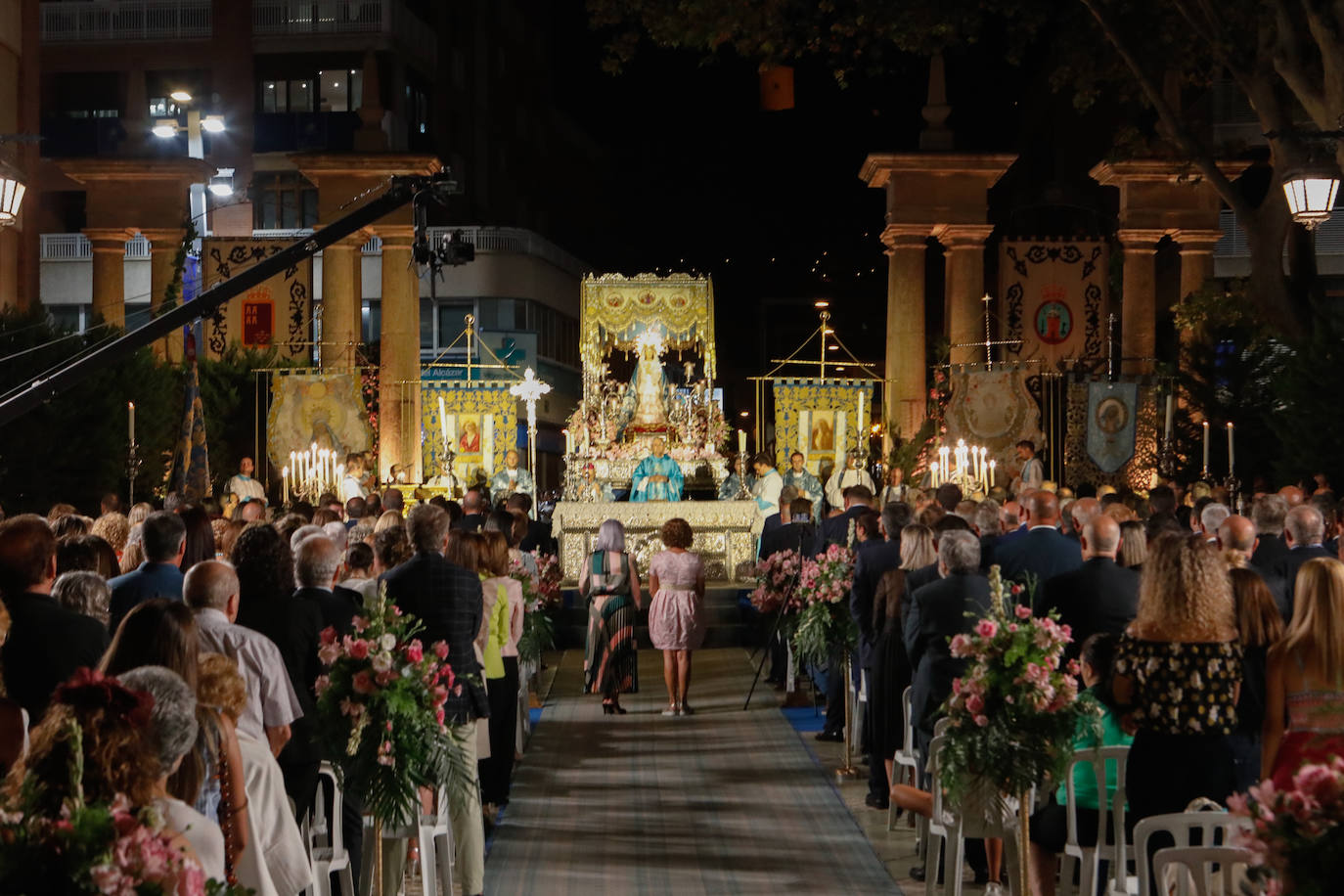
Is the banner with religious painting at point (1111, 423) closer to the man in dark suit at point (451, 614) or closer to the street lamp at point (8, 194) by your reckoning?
the street lamp at point (8, 194)

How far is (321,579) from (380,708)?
0.97 m

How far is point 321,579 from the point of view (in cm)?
845

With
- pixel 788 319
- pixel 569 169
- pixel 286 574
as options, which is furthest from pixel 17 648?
pixel 569 169

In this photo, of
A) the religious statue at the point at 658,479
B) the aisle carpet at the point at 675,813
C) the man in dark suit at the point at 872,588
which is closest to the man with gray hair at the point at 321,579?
the aisle carpet at the point at 675,813

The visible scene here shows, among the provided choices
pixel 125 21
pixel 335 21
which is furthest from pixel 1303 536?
pixel 125 21

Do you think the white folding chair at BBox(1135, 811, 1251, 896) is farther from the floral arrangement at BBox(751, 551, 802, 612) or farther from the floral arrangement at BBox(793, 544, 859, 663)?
the floral arrangement at BBox(751, 551, 802, 612)

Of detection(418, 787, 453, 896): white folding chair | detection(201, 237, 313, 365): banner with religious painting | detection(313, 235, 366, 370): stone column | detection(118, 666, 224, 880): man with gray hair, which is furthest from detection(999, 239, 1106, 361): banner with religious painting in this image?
detection(118, 666, 224, 880): man with gray hair

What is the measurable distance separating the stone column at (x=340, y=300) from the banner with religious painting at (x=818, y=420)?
7290mm

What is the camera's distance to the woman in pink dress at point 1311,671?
6.70 meters

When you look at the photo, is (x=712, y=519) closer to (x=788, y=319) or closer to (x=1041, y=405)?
(x=1041, y=405)

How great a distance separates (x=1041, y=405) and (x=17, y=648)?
22.7 meters

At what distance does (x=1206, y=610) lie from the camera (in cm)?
699

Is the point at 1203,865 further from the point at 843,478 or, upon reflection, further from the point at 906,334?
the point at 906,334

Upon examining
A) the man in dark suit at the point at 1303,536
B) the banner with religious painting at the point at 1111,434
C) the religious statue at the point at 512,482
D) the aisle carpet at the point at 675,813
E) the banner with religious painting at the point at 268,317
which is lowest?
the aisle carpet at the point at 675,813
